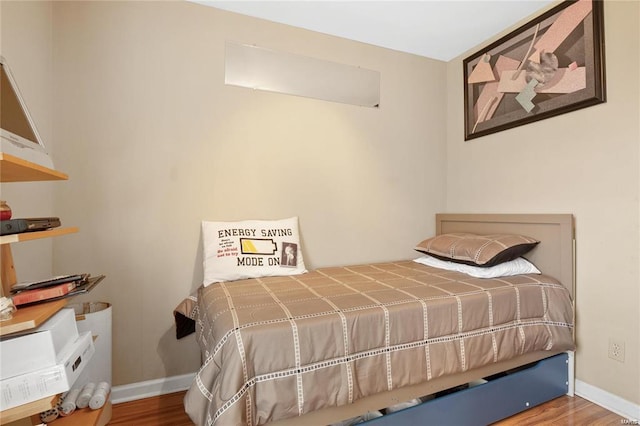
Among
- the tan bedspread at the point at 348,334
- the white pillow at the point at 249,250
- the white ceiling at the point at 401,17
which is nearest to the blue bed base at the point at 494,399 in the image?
the tan bedspread at the point at 348,334

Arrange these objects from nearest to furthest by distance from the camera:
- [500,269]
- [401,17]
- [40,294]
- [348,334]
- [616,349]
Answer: [40,294] < [348,334] < [616,349] < [500,269] < [401,17]

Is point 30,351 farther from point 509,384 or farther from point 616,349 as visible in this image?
point 616,349

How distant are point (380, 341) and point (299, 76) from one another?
1.95m

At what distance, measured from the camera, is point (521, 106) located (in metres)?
2.25

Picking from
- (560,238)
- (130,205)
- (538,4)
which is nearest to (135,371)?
(130,205)

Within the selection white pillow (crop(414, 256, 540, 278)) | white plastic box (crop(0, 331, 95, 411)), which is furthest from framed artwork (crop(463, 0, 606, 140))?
white plastic box (crop(0, 331, 95, 411))

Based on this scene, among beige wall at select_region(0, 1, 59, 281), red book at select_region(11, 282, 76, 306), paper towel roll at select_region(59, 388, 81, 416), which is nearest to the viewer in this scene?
red book at select_region(11, 282, 76, 306)

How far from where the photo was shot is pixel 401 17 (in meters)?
2.26

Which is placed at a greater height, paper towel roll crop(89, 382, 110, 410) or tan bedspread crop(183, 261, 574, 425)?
tan bedspread crop(183, 261, 574, 425)

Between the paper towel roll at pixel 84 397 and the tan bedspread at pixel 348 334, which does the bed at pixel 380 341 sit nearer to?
the tan bedspread at pixel 348 334

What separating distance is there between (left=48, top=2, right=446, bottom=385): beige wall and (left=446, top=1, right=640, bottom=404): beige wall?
126 centimetres

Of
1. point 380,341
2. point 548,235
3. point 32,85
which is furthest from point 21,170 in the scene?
point 548,235

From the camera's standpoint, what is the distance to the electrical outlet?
5.67 feet

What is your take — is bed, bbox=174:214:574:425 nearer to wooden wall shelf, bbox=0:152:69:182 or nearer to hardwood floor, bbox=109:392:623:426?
hardwood floor, bbox=109:392:623:426
